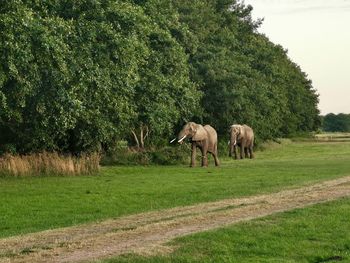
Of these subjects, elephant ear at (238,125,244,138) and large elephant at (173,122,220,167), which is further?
elephant ear at (238,125,244,138)

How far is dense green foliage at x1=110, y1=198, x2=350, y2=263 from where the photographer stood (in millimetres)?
10266

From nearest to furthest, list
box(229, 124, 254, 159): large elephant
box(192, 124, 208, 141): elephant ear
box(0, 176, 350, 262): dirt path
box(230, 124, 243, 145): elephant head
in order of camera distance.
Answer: box(0, 176, 350, 262): dirt path
box(192, 124, 208, 141): elephant ear
box(230, 124, 243, 145): elephant head
box(229, 124, 254, 159): large elephant

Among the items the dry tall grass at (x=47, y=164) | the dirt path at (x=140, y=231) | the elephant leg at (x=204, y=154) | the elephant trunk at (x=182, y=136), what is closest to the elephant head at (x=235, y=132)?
the elephant leg at (x=204, y=154)

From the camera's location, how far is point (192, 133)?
37.8m

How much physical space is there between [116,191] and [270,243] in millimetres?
11540

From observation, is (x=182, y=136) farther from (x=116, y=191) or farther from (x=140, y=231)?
(x=140, y=231)

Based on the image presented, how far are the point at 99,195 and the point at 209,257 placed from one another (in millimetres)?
11305

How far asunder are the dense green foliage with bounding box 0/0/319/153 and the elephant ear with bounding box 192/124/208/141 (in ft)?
4.69

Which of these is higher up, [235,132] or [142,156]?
[235,132]

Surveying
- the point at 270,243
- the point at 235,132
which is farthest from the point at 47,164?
the point at 235,132

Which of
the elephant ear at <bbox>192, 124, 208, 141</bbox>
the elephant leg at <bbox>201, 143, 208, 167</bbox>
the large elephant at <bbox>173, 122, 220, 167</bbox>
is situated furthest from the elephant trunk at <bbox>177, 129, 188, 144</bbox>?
the elephant leg at <bbox>201, 143, 208, 167</bbox>

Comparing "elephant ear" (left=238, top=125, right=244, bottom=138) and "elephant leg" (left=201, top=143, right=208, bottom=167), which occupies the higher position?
"elephant ear" (left=238, top=125, right=244, bottom=138)

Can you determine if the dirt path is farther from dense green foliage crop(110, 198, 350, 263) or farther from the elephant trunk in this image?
the elephant trunk

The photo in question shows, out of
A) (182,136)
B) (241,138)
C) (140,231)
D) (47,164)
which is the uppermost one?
(182,136)
